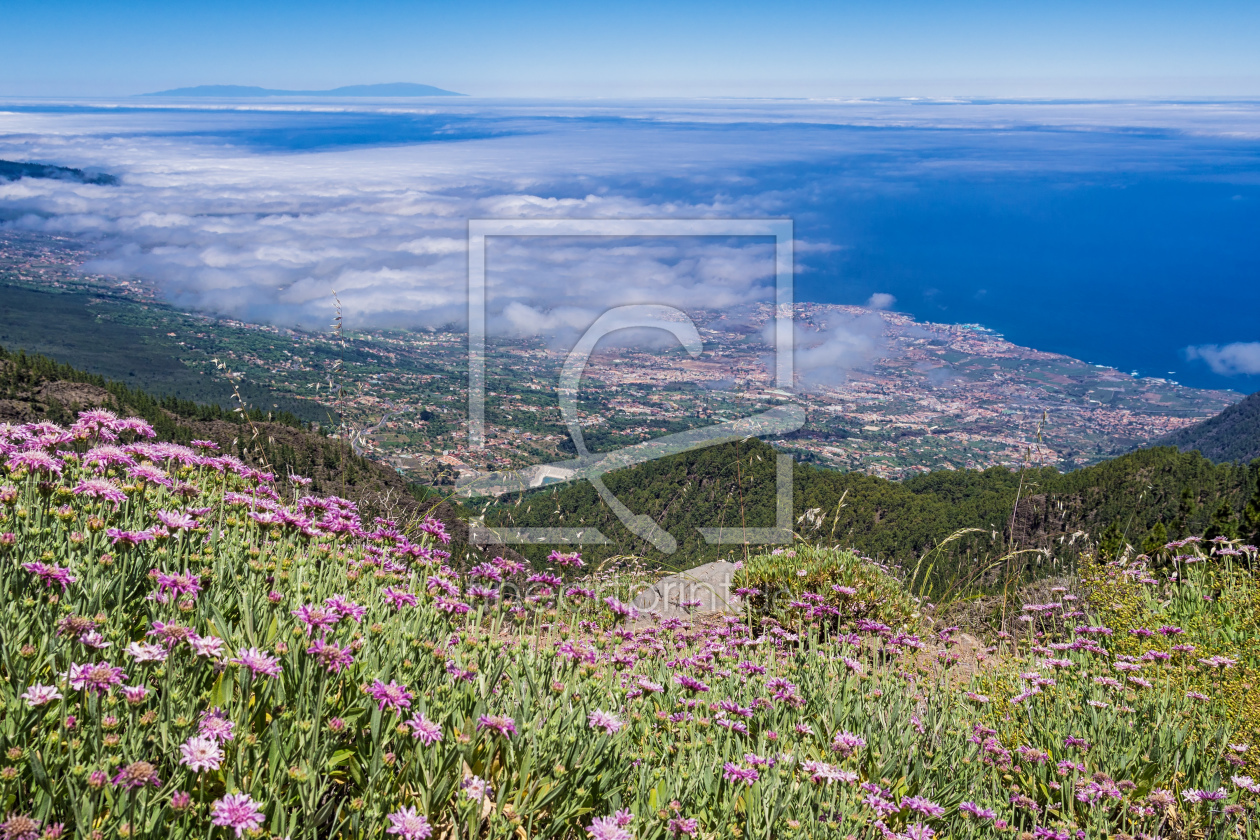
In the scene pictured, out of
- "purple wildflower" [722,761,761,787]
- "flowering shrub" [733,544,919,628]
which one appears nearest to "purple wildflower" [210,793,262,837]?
"purple wildflower" [722,761,761,787]

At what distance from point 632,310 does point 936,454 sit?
196 feet

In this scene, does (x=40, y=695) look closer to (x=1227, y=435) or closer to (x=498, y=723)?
(x=498, y=723)

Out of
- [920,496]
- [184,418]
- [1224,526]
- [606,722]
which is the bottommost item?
[920,496]

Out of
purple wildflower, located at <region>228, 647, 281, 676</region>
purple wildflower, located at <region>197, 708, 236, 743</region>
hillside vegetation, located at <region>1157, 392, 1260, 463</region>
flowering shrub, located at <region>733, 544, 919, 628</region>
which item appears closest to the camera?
purple wildflower, located at <region>197, 708, 236, 743</region>

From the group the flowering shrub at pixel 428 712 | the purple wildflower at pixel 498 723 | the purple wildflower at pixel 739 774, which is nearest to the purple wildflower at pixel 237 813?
the flowering shrub at pixel 428 712

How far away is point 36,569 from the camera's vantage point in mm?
2035

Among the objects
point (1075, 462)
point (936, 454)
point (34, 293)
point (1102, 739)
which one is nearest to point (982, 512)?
point (1102, 739)

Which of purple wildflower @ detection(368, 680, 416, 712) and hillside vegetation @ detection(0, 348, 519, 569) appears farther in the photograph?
hillside vegetation @ detection(0, 348, 519, 569)

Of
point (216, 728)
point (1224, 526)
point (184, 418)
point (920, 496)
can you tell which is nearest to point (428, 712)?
point (216, 728)

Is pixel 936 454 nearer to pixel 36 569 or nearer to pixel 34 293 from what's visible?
pixel 36 569

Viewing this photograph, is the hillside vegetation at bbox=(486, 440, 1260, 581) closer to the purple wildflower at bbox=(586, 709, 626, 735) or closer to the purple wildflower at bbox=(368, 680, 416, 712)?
the purple wildflower at bbox=(586, 709, 626, 735)

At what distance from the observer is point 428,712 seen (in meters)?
2.21

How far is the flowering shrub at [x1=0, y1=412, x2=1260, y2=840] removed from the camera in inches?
67.2

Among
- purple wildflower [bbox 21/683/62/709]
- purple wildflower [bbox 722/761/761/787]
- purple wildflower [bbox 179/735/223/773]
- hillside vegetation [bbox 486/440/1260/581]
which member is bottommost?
hillside vegetation [bbox 486/440/1260/581]
